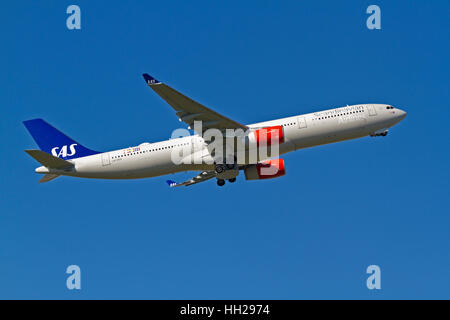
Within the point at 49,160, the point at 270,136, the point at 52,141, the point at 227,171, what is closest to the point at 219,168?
the point at 227,171

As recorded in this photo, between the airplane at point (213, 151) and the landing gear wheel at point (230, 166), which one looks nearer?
the airplane at point (213, 151)

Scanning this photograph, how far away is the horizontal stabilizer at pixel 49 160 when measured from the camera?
4819 centimetres

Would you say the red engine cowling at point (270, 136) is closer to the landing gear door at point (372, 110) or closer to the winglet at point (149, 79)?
the landing gear door at point (372, 110)

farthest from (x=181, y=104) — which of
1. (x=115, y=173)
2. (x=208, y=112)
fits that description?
(x=115, y=173)

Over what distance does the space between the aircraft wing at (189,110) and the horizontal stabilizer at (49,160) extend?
34.8 feet

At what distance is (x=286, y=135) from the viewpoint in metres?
49.9

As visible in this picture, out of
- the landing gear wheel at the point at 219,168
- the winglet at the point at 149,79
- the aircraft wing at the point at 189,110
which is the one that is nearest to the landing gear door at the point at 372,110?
the aircraft wing at the point at 189,110

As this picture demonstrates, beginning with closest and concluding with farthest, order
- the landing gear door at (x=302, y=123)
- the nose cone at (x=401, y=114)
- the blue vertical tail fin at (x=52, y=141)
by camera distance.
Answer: the landing gear door at (x=302, y=123)
the nose cone at (x=401, y=114)
the blue vertical tail fin at (x=52, y=141)

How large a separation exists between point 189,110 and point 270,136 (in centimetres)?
673

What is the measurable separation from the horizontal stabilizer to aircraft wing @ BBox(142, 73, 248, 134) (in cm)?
1060

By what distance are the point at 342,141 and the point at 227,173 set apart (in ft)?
32.3

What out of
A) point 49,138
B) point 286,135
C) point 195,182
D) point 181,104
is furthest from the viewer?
point 195,182

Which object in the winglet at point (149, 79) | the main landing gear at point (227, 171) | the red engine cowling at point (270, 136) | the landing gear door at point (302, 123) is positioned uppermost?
the winglet at point (149, 79)

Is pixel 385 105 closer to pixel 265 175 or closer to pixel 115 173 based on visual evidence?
pixel 265 175
